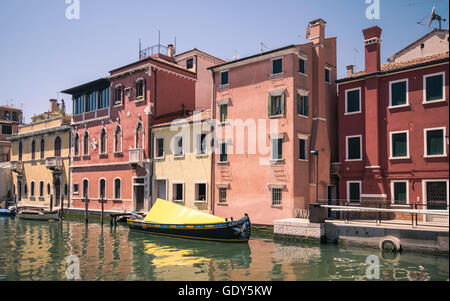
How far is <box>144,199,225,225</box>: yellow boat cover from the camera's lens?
71.2ft

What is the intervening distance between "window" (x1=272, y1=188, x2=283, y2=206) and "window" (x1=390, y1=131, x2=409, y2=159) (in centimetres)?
691

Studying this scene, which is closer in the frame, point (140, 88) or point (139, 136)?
point (139, 136)

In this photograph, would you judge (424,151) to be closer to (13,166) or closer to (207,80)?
(207,80)

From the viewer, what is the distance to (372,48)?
2444 cm


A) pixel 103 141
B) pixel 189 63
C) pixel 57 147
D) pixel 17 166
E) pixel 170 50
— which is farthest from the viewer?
pixel 17 166

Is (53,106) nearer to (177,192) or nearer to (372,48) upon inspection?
(177,192)

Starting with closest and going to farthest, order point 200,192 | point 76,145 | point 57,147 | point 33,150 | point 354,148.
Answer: point 354,148 < point 200,192 < point 76,145 < point 57,147 < point 33,150

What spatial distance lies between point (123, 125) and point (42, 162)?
1440 cm

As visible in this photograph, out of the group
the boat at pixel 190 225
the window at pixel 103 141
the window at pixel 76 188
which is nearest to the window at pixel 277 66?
the boat at pixel 190 225

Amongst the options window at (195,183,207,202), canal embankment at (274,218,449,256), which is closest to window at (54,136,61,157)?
window at (195,183,207,202)

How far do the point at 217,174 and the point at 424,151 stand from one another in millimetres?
12897

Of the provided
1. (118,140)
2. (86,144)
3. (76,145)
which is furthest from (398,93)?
(76,145)

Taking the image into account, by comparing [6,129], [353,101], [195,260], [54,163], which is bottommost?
[195,260]

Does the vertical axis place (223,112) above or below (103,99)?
below
